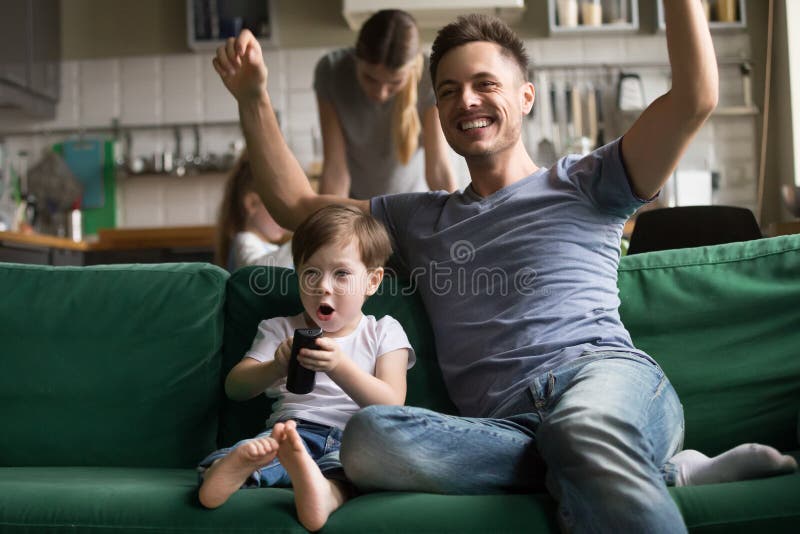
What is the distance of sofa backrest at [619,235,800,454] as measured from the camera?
5.31ft

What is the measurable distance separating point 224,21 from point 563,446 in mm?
4348

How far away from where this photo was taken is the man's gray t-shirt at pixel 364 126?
2832 millimetres

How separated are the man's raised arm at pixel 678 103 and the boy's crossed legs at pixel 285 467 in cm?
78

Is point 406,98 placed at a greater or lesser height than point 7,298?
greater

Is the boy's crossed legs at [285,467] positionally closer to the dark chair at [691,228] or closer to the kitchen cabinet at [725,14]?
the dark chair at [691,228]

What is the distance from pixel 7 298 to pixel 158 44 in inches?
147

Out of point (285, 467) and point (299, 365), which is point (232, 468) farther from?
point (299, 365)

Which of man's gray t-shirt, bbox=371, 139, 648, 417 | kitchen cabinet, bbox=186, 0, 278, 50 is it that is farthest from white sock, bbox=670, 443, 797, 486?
kitchen cabinet, bbox=186, 0, 278, 50

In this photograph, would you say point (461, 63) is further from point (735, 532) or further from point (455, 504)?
point (735, 532)

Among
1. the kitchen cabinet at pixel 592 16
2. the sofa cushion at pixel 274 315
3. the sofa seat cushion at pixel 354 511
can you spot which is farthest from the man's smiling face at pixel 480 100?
the kitchen cabinet at pixel 592 16

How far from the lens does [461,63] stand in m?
1.69

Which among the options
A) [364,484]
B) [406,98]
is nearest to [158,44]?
[406,98]

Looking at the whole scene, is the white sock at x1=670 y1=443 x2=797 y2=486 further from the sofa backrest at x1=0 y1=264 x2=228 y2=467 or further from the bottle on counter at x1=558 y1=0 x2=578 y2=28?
the bottle on counter at x1=558 y1=0 x2=578 y2=28

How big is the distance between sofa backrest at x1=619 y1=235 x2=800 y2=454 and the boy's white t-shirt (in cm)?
50
